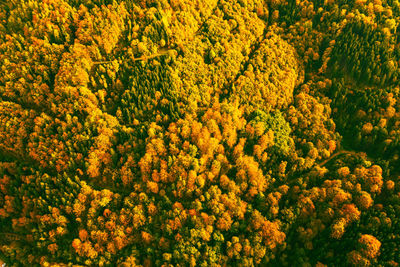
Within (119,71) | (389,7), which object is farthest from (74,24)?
(389,7)

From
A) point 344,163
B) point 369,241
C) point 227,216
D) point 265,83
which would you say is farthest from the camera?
point 265,83

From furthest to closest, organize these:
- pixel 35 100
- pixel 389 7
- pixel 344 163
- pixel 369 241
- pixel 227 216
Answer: pixel 389 7
pixel 35 100
pixel 344 163
pixel 227 216
pixel 369 241

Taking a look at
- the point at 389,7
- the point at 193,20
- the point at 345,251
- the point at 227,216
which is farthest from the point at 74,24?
the point at 389,7

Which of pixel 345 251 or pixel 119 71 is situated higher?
pixel 119 71

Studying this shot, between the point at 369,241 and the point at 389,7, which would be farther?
the point at 389,7

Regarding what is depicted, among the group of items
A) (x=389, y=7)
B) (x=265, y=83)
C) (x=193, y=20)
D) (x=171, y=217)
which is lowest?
(x=171, y=217)

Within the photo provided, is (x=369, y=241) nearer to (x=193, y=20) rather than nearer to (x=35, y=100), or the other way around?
(x=193, y=20)
